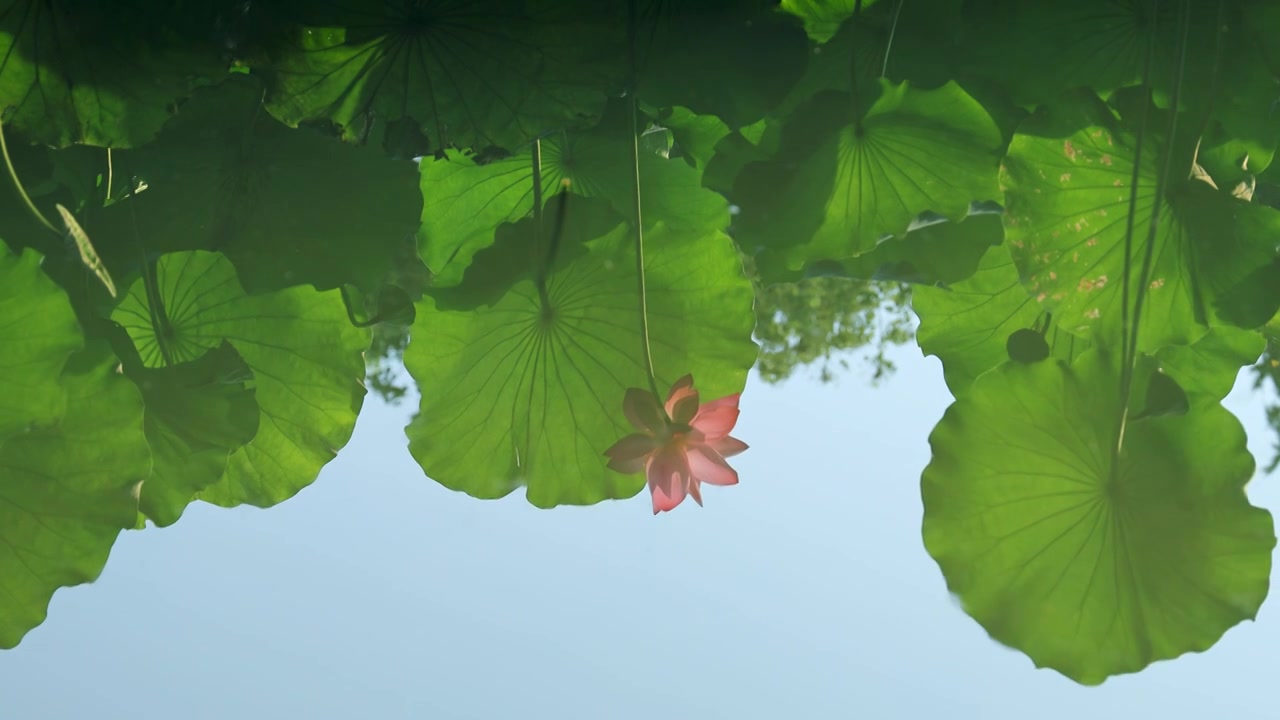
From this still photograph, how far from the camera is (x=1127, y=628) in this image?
51 cm

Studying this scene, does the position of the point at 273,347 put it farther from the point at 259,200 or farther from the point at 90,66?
the point at 90,66

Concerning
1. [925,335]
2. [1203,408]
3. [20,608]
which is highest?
[925,335]

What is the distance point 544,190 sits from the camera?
720 mm

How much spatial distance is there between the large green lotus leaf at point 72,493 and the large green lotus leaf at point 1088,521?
0.52m

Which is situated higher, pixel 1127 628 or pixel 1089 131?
pixel 1089 131

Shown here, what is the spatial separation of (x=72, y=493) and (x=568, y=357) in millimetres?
343

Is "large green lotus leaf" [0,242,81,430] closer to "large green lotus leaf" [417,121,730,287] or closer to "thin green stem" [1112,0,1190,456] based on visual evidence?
"large green lotus leaf" [417,121,730,287]

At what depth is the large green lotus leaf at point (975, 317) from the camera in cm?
67

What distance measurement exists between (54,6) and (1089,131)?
27.8 inches

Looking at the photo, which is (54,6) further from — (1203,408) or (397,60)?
(1203,408)

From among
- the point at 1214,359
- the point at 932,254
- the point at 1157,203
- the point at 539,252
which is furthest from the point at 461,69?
the point at 1214,359

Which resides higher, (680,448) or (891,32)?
(891,32)

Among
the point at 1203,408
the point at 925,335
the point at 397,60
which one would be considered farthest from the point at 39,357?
the point at 1203,408

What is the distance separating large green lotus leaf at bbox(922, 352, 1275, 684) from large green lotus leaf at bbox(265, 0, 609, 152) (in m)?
0.34
